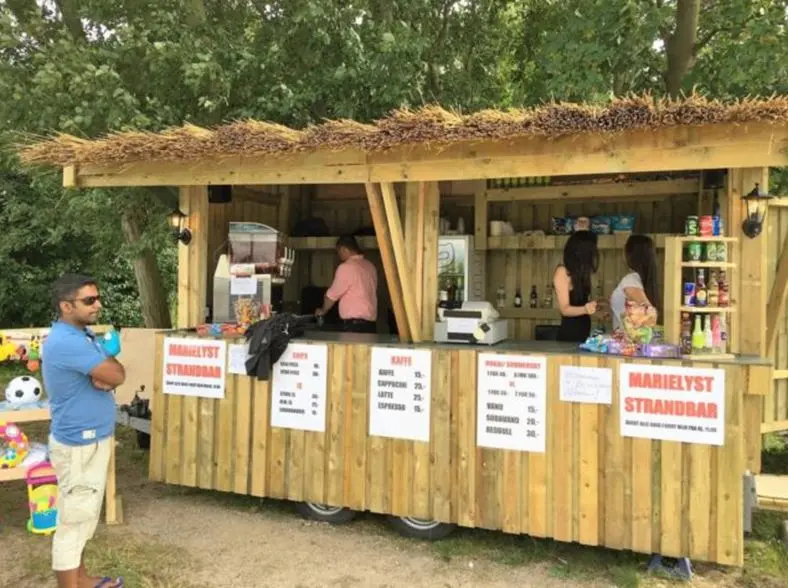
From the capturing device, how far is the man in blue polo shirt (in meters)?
3.59

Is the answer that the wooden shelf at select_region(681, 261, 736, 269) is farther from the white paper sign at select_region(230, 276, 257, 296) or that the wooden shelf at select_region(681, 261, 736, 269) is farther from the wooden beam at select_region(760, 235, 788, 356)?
the white paper sign at select_region(230, 276, 257, 296)

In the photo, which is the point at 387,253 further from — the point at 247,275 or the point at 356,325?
the point at 247,275

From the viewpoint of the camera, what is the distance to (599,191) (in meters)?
6.50

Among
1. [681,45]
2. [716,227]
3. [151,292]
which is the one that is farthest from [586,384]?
[151,292]

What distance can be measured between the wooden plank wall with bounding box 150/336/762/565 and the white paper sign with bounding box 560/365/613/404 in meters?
0.04

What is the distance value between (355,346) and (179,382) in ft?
5.28

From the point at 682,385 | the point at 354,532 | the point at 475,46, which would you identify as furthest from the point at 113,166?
the point at 475,46

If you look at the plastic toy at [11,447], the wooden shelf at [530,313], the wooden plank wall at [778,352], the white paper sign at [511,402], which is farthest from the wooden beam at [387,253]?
the wooden plank wall at [778,352]

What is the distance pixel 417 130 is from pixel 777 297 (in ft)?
9.81

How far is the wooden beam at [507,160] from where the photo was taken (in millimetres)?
3818

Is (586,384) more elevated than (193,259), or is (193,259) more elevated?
(193,259)

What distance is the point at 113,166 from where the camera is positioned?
5.42 metres

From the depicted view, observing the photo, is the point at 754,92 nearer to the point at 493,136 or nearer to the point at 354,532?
the point at 493,136

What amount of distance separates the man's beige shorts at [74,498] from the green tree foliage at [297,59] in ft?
14.2
